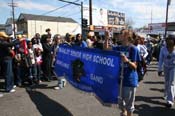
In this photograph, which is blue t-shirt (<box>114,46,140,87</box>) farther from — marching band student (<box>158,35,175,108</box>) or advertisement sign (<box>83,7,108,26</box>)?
advertisement sign (<box>83,7,108,26</box>)

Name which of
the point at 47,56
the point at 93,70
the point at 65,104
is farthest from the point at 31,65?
the point at 93,70

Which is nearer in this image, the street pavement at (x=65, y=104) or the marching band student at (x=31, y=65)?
the street pavement at (x=65, y=104)

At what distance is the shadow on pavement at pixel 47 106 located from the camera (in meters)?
7.45

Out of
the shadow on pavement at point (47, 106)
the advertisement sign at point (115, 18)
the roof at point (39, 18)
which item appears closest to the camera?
the shadow on pavement at point (47, 106)

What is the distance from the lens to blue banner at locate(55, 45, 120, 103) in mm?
5973

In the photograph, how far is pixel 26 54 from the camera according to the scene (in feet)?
36.9

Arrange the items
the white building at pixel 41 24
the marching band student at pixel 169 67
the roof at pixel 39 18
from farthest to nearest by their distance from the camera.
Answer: the roof at pixel 39 18 → the white building at pixel 41 24 → the marching band student at pixel 169 67

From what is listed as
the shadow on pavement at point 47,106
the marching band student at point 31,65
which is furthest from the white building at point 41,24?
the shadow on pavement at point 47,106

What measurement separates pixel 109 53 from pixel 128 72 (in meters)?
0.62

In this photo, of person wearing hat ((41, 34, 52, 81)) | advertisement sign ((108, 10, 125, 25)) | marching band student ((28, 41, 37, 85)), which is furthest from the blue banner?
advertisement sign ((108, 10, 125, 25))

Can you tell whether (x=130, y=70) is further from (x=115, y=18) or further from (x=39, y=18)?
(x=39, y=18)

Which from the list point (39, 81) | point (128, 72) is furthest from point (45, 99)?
point (128, 72)

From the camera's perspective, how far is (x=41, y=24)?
94875mm

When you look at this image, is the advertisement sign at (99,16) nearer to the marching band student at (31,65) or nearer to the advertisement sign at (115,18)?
the advertisement sign at (115,18)
